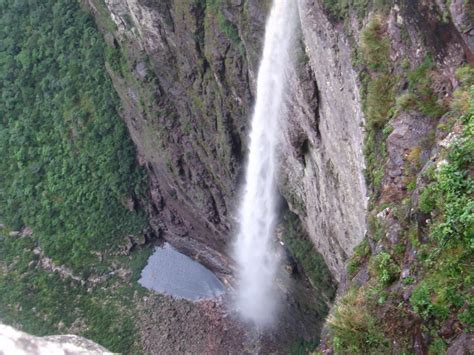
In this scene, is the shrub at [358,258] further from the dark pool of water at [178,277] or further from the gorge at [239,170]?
the dark pool of water at [178,277]

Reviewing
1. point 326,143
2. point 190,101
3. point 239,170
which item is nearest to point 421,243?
point 326,143

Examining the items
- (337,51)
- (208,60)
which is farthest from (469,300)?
(208,60)

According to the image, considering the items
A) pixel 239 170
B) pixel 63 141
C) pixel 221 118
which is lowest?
pixel 239 170

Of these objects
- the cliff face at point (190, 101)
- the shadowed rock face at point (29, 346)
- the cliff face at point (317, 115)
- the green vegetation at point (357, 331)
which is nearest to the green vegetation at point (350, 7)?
the cliff face at point (317, 115)

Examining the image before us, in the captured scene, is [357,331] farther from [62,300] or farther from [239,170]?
[62,300]

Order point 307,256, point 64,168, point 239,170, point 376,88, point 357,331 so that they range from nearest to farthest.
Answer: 1. point 357,331
2. point 376,88
3. point 307,256
4. point 239,170
5. point 64,168

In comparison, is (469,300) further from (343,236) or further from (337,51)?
(343,236)
